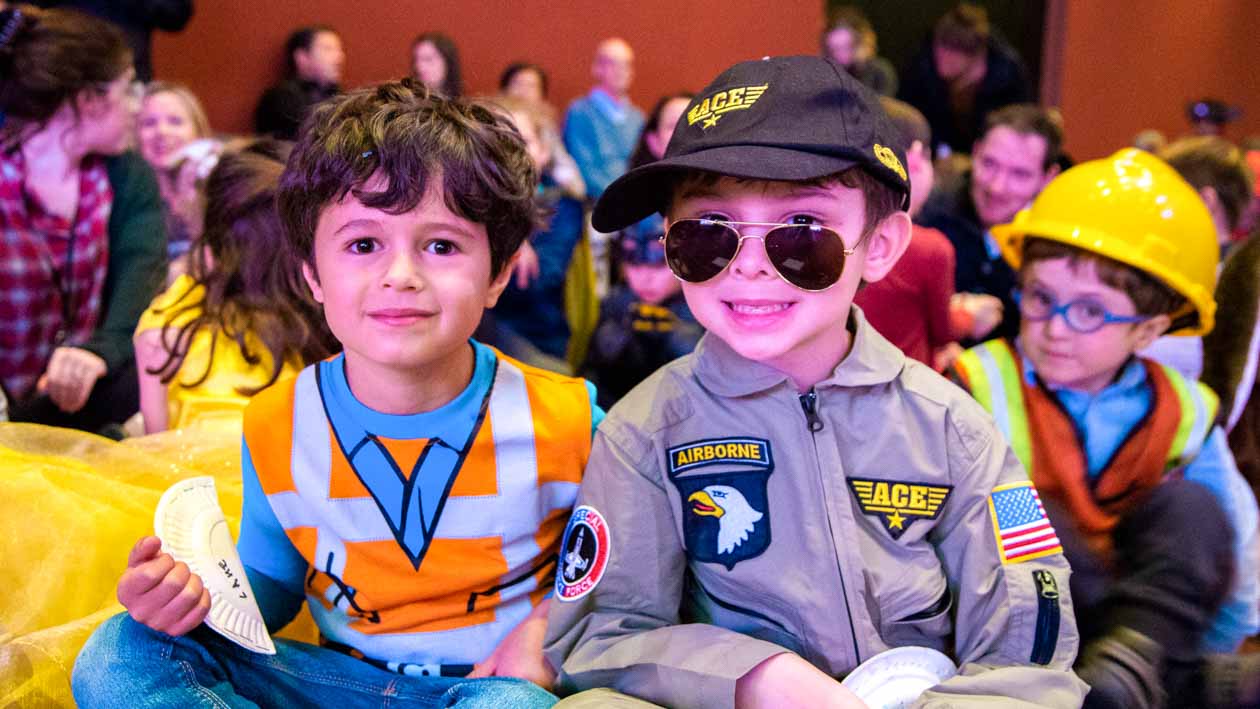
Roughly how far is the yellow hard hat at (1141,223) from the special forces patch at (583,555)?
1216 millimetres

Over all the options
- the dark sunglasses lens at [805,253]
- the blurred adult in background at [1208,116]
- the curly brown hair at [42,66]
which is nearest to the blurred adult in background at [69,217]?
the curly brown hair at [42,66]

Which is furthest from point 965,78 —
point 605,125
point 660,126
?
point 660,126

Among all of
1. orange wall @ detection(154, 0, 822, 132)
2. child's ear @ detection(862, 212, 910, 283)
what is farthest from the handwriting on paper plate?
orange wall @ detection(154, 0, 822, 132)

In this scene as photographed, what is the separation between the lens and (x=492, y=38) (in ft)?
25.1

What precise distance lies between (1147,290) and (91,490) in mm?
2039

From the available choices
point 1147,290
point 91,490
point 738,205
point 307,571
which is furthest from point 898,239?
point 91,490

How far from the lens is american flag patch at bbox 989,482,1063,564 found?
1466mm

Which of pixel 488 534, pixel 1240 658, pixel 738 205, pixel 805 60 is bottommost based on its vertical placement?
pixel 1240 658

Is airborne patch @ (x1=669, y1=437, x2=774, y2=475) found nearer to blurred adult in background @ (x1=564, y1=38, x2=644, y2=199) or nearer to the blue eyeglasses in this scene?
the blue eyeglasses

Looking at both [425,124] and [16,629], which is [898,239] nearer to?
[425,124]

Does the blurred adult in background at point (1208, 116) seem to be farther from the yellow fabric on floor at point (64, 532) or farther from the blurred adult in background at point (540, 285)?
the yellow fabric on floor at point (64, 532)

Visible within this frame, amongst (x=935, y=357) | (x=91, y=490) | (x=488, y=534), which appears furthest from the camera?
(x=935, y=357)

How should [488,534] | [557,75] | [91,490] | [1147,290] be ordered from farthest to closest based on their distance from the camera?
[557,75], [1147,290], [91,490], [488,534]

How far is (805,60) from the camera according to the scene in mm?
1465
